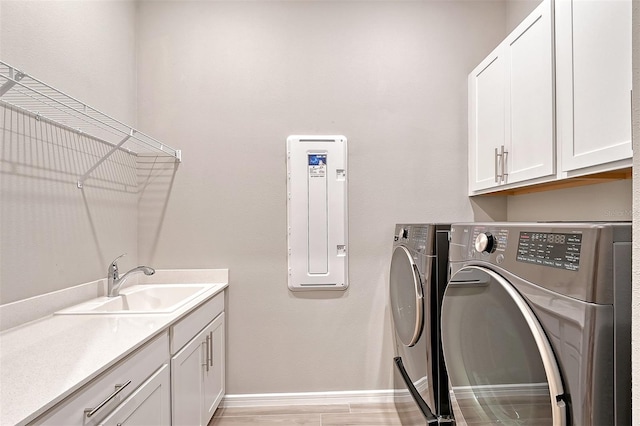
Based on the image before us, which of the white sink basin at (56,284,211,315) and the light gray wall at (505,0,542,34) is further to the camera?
the light gray wall at (505,0,542,34)

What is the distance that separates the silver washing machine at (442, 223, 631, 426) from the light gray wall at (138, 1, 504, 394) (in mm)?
1207

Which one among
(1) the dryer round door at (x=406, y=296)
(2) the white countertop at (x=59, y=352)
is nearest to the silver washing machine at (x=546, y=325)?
(1) the dryer round door at (x=406, y=296)

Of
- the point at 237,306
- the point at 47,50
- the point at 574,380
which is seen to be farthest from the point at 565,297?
the point at 47,50

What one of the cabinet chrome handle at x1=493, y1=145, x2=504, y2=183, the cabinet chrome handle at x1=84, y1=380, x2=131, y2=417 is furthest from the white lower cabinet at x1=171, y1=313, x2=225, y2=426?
the cabinet chrome handle at x1=493, y1=145, x2=504, y2=183

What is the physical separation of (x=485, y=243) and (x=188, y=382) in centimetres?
142

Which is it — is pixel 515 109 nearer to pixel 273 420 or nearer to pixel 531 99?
pixel 531 99

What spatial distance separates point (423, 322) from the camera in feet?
5.33

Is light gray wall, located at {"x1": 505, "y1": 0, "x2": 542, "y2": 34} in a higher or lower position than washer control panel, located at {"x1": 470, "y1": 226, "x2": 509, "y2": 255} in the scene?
higher

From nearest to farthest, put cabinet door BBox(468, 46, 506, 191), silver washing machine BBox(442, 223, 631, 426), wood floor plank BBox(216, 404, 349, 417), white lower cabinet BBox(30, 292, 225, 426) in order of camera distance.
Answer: silver washing machine BBox(442, 223, 631, 426)
white lower cabinet BBox(30, 292, 225, 426)
cabinet door BBox(468, 46, 506, 191)
wood floor plank BBox(216, 404, 349, 417)

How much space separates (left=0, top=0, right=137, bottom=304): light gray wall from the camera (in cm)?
136

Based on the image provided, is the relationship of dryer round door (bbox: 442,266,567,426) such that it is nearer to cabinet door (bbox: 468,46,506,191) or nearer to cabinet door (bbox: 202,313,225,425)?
cabinet door (bbox: 468,46,506,191)

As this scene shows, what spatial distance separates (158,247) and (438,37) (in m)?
2.31

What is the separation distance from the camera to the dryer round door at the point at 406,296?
1656mm

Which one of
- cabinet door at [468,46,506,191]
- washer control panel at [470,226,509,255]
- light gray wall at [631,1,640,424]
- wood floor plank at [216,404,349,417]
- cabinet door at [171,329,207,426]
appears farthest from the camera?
wood floor plank at [216,404,349,417]
